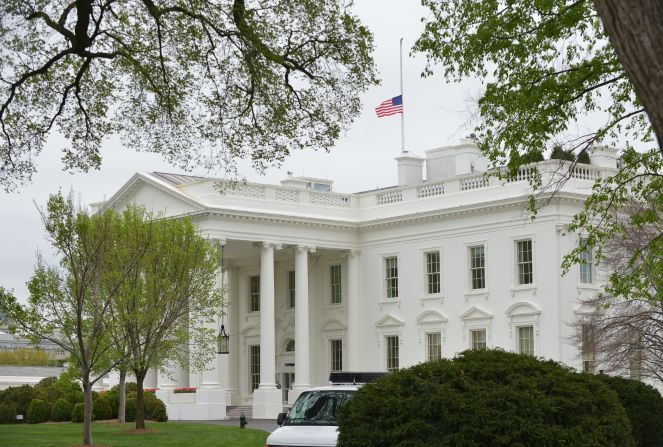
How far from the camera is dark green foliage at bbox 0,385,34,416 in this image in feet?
149

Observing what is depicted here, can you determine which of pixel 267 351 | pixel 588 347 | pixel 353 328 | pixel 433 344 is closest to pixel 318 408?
pixel 588 347

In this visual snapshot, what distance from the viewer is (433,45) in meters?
21.5

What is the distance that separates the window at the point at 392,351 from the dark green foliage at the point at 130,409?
41.3ft

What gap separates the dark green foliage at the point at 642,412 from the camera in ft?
60.6

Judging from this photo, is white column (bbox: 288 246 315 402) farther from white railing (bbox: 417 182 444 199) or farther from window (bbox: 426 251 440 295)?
white railing (bbox: 417 182 444 199)

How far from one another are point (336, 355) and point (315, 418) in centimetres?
3731

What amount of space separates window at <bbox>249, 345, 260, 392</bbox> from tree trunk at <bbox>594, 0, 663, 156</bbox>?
167 ft

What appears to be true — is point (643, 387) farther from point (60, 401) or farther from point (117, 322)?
point (60, 401)

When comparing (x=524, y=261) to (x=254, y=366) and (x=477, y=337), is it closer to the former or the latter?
(x=477, y=337)

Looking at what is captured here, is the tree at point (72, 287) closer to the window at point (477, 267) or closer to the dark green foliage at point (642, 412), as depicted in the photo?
the dark green foliage at point (642, 412)

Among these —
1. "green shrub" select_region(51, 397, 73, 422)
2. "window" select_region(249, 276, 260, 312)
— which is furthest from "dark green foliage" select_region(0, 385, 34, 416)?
"window" select_region(249, 276, 260, 312)

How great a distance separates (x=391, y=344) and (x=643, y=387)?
34.1 m

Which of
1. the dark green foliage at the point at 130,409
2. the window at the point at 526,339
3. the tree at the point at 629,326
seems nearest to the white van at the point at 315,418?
the tree at the point at 629,326

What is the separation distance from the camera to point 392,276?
53.2 meters
